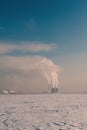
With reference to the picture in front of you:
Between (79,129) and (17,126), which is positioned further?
(17,126)

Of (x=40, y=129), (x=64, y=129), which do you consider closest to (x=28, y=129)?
(x=40, y=129)

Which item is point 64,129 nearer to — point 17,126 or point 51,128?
point 51,128

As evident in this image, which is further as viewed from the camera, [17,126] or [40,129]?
[17,126]

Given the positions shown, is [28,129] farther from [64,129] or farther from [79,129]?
[79,129]

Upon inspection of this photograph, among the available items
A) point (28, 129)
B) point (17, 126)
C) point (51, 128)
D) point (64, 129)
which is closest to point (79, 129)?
point (64, 129)

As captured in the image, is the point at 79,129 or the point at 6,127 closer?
the point at 79,129

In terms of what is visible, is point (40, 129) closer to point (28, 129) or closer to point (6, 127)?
point (28, 129)

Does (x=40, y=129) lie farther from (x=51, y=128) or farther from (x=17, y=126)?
(x=17, y=126)

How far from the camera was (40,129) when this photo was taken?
34.7 feet

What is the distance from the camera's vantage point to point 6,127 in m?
11.1

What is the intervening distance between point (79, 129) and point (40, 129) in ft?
6.15

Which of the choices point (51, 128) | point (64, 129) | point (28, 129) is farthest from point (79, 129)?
point (28, 129)

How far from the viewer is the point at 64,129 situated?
10.4 meters

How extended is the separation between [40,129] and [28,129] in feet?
1.99
